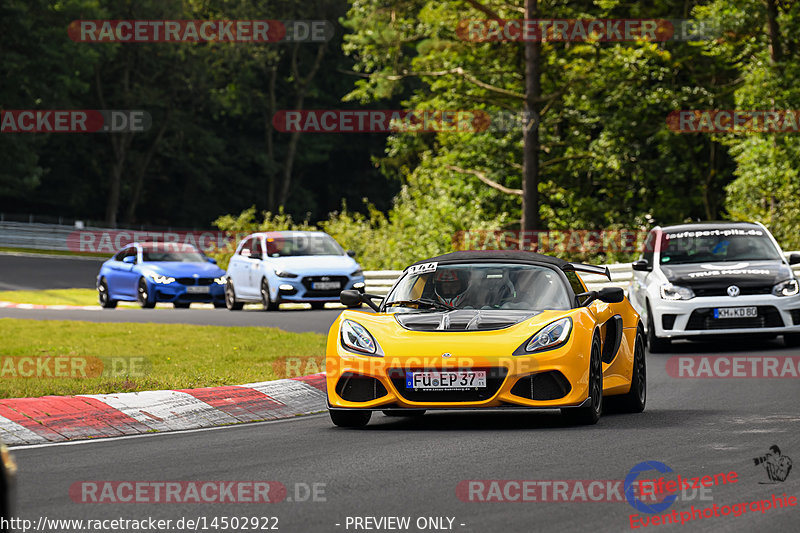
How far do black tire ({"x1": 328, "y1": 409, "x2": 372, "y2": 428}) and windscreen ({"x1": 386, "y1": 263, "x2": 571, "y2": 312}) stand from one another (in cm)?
92

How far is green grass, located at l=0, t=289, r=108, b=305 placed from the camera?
3522cm

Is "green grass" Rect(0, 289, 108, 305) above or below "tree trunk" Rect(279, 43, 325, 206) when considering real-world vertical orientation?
below

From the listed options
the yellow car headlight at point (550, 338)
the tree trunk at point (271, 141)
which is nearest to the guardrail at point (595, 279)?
the yellow car headlight at point (550, 338)

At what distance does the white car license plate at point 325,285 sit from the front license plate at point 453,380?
57.0 feet

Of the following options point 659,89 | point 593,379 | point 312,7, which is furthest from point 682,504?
point 312,7

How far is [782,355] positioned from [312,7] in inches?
2605

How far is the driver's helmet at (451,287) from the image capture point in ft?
37.0

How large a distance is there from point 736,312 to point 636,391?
6.10m

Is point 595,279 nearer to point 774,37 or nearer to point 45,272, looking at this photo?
point 774,37

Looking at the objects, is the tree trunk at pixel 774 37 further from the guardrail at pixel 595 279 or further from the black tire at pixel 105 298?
the black tire at pixel 105 298

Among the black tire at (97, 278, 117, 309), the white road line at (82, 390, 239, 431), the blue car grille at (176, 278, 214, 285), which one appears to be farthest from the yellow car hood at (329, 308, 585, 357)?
the black tire at (97, 278, 117, 309)

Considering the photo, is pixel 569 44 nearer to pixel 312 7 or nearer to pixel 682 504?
pixel 682 504

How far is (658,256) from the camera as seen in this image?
60.2ft

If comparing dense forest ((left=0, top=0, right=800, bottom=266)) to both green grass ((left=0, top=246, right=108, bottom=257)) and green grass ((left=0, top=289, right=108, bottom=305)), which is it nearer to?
green grass ((left=0, top=289, right=108, bottom=305))
